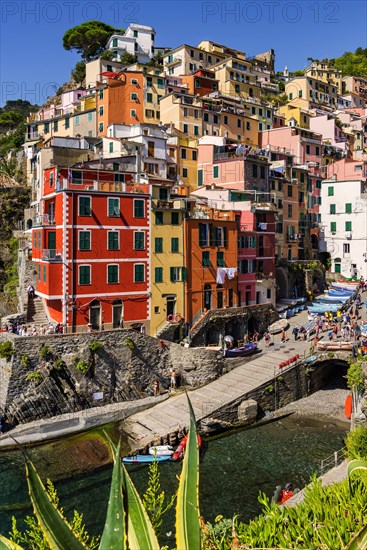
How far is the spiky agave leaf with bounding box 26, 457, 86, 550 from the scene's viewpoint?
5074 mm

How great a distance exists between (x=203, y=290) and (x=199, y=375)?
7.89 metres

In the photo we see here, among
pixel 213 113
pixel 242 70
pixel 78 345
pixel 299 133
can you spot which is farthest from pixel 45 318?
pixel 242 70

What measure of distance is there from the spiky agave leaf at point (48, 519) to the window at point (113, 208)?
31000 mm

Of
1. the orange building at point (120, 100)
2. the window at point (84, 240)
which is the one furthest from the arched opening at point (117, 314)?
the orange building at point (120, 100)

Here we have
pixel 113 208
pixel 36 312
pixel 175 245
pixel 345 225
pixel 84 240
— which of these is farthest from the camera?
pixel 345 225

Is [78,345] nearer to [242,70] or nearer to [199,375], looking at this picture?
[199,375]

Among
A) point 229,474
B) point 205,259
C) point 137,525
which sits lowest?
point 229,474

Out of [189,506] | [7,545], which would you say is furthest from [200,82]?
[7,545]

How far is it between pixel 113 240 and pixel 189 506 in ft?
101

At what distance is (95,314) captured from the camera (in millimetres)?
34781

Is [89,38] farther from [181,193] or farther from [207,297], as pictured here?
[207,297]

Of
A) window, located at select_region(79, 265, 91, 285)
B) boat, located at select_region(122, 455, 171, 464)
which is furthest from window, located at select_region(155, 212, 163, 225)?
boat, located at select_region(122, 455, 171, 464)

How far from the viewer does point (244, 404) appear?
3128 cm

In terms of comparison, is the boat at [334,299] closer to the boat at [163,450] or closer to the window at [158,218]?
the window at [158,218]
